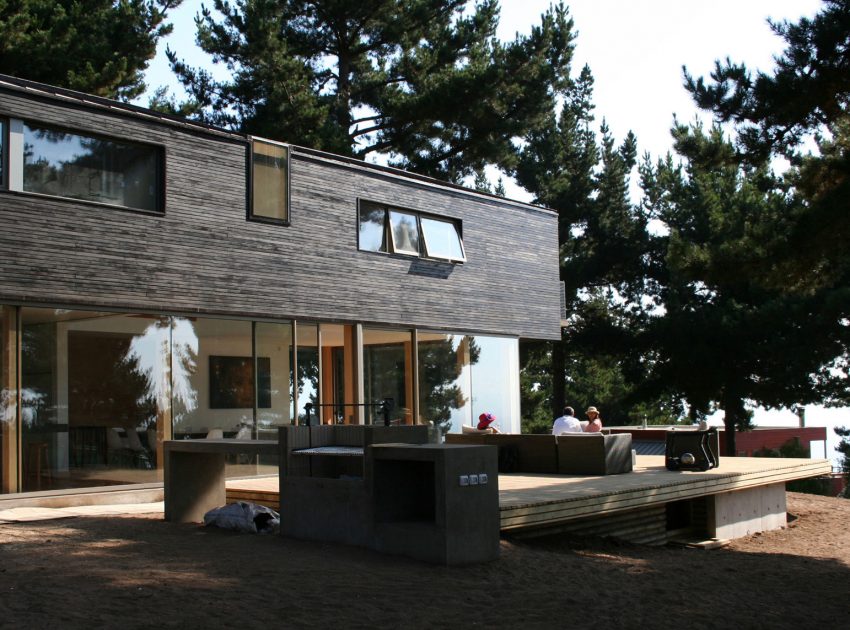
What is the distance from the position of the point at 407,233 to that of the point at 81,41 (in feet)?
32.7

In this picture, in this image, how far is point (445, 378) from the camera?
59.1 feet

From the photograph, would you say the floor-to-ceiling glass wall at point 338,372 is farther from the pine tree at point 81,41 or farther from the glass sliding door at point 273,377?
the pine tree at point 81,41

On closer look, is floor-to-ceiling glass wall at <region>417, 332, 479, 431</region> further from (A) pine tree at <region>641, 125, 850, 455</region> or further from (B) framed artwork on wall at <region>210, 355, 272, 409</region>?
(A) pine tree at <region>641, 125, 850, 455</region>

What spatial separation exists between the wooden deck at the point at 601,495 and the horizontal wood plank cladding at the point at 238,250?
3.01 metres

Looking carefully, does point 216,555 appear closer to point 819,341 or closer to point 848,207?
point 848,207

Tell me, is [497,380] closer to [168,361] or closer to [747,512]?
[747,512]

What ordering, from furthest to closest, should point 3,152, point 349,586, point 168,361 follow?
point 168,361 → point 3,152 → point 349,586

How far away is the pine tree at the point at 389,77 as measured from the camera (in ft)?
83.3

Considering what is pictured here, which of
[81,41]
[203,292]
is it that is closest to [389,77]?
[81,41]

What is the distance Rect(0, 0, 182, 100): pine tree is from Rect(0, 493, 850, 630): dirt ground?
13738 mm

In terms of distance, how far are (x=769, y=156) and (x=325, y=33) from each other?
17.4 meters

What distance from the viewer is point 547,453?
1373cm

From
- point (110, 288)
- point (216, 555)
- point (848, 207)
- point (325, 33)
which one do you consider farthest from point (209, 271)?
point (325, 33)

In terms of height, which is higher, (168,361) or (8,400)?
(168,361)
